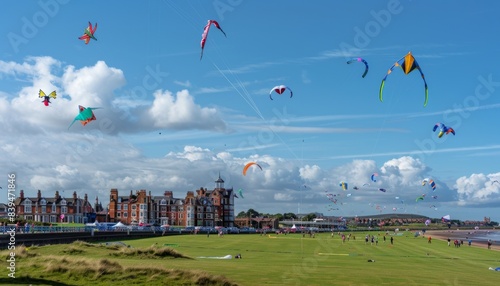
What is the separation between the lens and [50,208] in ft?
445

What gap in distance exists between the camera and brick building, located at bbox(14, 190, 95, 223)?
13325cm

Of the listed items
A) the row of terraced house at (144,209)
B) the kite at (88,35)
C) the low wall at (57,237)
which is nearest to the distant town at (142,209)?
the row of terraced house at (144,209)

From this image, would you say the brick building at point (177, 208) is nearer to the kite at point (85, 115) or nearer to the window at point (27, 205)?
the window at point (27, 205)

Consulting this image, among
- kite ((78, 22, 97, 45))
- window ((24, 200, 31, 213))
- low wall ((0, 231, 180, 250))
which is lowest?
low wall ((0, 231, 180, 250))

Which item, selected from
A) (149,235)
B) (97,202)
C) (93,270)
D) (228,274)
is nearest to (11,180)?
(93,270)

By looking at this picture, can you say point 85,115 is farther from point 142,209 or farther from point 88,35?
point 142,209

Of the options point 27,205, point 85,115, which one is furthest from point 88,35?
point 27,205

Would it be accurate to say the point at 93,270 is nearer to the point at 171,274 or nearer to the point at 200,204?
the point at 171,274

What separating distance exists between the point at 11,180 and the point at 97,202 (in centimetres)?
14930

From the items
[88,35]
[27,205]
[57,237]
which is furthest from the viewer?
[27,205]

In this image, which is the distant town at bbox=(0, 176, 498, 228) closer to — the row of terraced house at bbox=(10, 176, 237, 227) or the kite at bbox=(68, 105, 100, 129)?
the row of terraced house at bbox=(10, 176, 237, 227)

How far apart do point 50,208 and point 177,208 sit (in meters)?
34.3

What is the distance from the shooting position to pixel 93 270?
25.6 metres

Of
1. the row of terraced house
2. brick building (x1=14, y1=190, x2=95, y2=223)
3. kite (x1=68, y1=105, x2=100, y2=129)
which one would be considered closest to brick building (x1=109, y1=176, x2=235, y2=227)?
the row of terraced house
